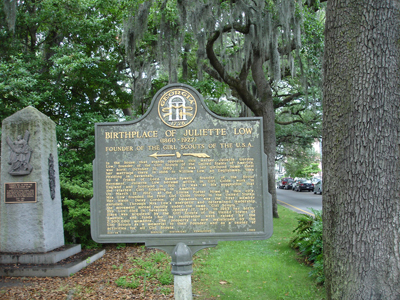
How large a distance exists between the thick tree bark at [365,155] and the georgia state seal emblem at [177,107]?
1.73 meters

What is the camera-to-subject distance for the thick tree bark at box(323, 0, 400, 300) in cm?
368

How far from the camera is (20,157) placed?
728 centimetres

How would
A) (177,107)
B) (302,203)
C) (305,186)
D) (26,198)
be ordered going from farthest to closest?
(305,186)
(302,203)
(26,198)
(177,107)

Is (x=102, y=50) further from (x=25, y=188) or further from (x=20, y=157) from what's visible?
(x=25, y=188)

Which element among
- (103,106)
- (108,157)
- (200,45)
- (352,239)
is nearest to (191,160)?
(108,157)

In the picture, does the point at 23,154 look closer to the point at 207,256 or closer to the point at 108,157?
the point at 108,157

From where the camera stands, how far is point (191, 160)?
4051mm

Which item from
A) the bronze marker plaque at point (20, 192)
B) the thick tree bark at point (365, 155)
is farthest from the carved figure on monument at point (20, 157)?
the thick tree bark at point (365, 155)

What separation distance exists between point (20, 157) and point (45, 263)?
7.65 feet

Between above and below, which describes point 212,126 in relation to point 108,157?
above

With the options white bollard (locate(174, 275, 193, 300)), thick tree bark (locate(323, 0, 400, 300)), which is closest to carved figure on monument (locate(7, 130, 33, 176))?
white bollard (locate(174, 275, 193, 300))

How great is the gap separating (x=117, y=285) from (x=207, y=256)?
9.03 ft

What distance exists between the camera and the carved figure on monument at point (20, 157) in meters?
7.25

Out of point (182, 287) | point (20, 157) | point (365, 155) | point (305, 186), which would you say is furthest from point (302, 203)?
point (182, 287)
